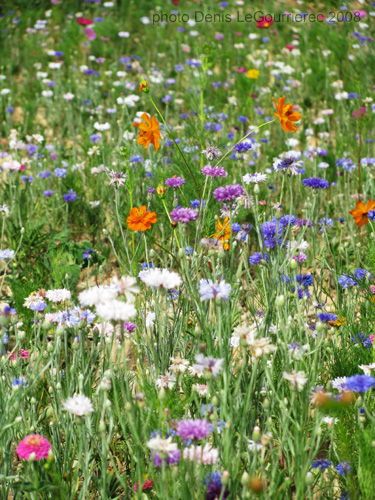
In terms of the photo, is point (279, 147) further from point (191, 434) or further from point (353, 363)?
point (191, 434)

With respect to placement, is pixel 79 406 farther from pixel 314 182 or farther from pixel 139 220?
pixel 314 182

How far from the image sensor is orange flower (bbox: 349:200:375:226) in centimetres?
204

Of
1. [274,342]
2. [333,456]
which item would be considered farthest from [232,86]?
[333,456]

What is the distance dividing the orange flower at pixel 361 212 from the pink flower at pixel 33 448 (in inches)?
55.8

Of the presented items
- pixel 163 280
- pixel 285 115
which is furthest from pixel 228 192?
pixel 163 280

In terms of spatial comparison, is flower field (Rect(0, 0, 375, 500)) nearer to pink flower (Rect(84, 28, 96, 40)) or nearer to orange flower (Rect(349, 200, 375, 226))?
orange flower (Rect(349, 200, 375, 226))

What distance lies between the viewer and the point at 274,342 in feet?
5.82

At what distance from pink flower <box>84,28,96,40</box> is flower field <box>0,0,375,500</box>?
0.13 meters

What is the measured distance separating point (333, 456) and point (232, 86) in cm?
416

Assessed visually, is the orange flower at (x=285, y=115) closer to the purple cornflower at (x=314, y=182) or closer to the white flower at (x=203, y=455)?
the purple cornflower at (x=314, y=182)

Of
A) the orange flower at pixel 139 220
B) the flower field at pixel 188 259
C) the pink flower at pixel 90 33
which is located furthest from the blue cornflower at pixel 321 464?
the pink flower at pixel 90 33

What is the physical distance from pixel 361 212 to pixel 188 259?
72 centimetres

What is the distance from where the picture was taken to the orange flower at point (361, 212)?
2.04 metres

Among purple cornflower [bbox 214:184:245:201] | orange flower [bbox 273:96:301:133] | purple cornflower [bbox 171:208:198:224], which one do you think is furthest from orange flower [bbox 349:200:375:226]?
purple cornflower [bbox 171:208:198:224]
